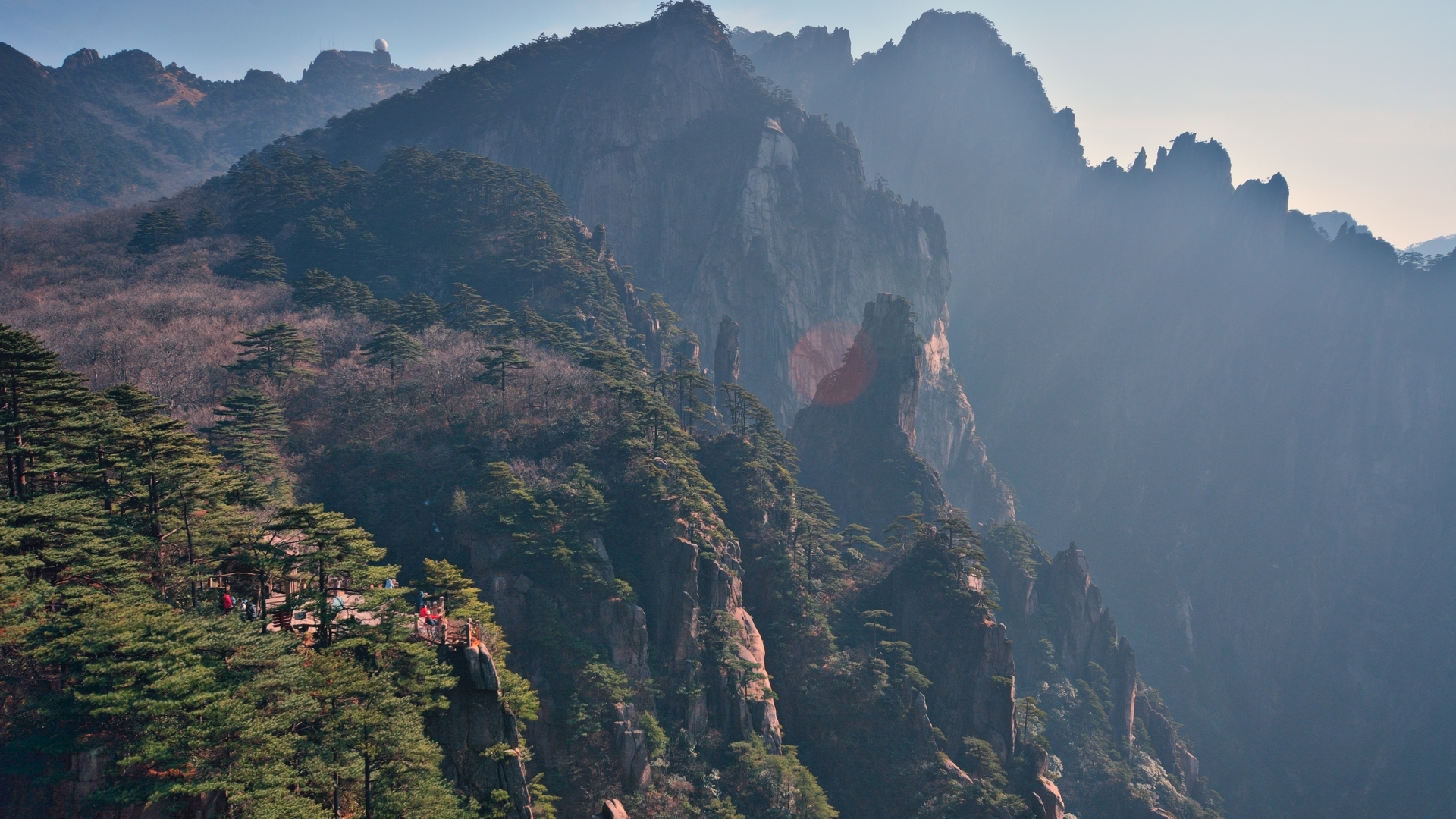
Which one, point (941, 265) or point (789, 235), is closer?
point (789, 235)

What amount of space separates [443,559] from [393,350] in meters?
22.0

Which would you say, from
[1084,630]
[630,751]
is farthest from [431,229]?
[1084,630]

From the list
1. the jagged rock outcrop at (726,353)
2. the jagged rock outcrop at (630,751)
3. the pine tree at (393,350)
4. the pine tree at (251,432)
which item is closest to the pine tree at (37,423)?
the pine tree at (251,432)

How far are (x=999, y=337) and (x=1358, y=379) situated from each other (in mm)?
63865

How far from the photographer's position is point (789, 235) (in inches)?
5034

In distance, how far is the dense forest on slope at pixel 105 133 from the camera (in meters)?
129

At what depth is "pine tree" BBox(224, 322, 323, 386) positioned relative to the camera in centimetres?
5538

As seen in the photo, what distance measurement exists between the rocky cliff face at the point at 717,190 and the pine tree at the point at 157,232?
43.1m

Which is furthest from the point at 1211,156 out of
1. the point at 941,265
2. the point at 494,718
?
the point at 494,718

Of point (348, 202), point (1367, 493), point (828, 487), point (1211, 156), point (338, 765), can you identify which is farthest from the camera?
point (1211, 156)

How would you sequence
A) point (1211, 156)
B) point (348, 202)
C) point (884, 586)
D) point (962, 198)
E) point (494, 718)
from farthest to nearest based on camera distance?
1. point (962, 198)
2. point (1211, 156)
3. point (348, 202)
4. point (884, 586)
5. point (494, 718)

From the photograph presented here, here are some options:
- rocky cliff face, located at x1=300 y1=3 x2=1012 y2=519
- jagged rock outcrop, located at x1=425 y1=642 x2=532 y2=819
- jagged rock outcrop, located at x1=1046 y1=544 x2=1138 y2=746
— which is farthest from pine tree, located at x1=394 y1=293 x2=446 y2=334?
jagged rock outcrop, located at x1=1046 y1=544 x2=1138 y2=746

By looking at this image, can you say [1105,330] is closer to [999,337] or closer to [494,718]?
[999,337]

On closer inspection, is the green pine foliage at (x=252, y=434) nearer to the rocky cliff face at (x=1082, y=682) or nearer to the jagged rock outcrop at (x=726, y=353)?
Result: the jagged rock outcrop at (x=726, y=353)
